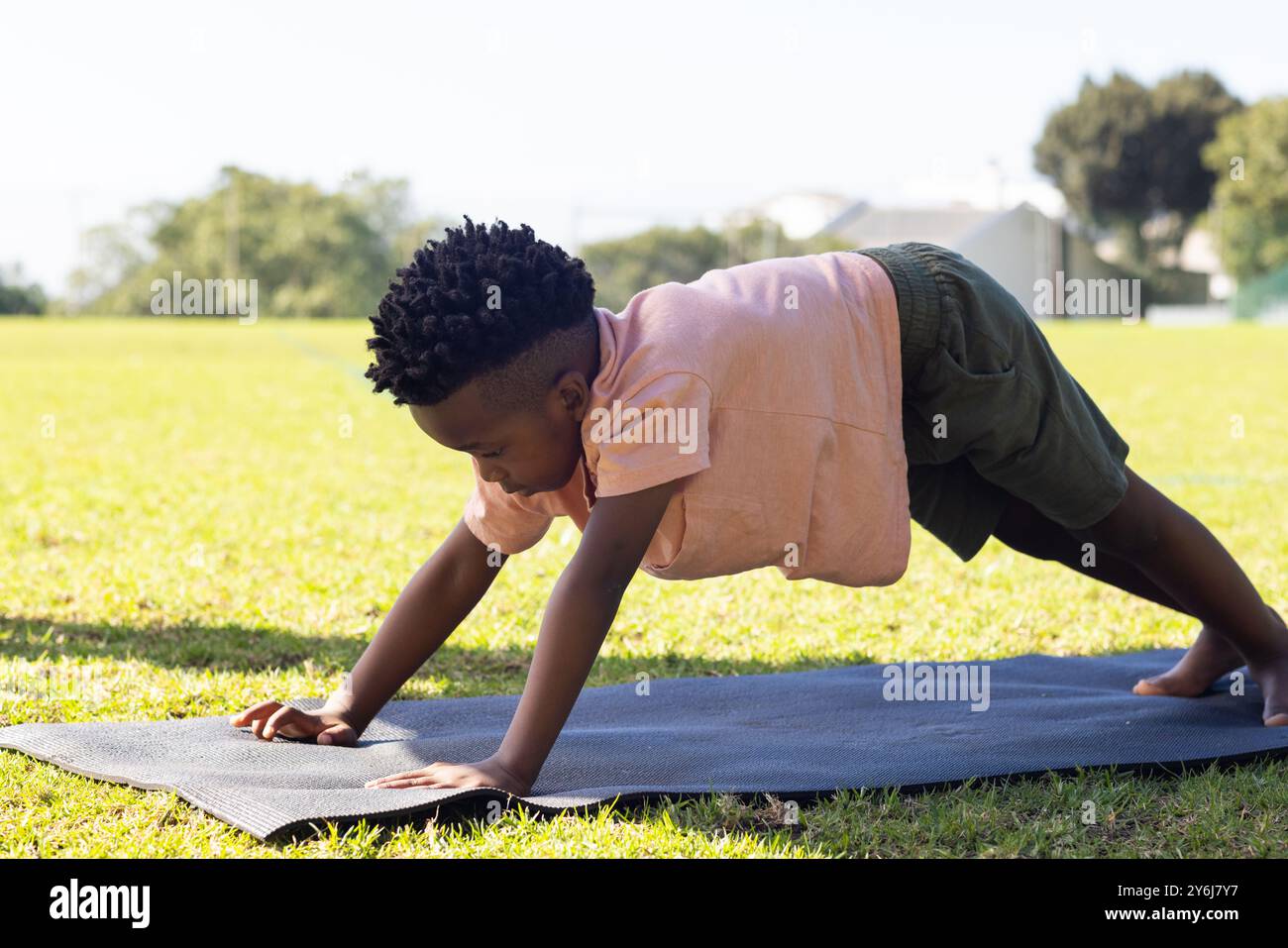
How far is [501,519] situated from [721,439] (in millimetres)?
522

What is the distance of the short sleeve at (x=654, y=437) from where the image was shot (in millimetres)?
2270

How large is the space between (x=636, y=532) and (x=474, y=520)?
496mm

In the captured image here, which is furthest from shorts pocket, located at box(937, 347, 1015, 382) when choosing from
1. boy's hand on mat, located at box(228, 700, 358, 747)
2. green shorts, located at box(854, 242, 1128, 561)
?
boy's hand on mat, located at box(228, 700, 358, 747)

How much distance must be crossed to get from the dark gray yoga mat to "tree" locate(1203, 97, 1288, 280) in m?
36.9

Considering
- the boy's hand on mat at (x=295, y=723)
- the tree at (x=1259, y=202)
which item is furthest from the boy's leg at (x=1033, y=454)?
the tree at (x=1259, y=202)

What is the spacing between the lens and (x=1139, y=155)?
4791cm

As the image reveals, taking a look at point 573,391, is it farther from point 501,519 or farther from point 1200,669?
point 1200,669

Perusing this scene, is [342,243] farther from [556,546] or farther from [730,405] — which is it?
[730,405]

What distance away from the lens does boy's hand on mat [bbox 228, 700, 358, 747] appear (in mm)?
2758

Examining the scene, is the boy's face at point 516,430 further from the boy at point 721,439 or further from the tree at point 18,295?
the tree at point 18,295

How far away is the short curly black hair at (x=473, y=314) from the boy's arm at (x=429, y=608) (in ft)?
1.43

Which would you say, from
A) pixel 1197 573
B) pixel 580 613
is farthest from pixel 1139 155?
pixel 580 613
